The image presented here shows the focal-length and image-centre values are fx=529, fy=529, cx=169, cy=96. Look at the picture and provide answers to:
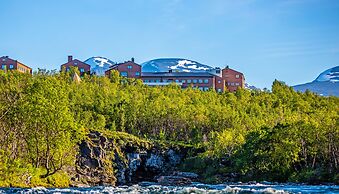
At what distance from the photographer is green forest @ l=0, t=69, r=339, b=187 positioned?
5809 centimetres

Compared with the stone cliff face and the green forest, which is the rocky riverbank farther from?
the green forest

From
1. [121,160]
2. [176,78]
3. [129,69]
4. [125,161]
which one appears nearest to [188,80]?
[176,78]

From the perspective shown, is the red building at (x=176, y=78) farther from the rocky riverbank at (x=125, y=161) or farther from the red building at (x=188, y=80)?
Result: the rocky riverbank at (x=125, y=161)

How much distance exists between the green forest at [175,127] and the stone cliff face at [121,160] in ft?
11.7

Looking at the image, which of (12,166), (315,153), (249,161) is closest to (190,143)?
(249,161)

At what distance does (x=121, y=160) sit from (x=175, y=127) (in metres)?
23.2

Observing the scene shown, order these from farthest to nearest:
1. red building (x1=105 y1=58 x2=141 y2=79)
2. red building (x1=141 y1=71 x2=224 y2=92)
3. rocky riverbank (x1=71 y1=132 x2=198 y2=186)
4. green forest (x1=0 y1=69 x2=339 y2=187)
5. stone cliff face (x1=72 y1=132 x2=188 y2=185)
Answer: red building (x1=141 y1=71 x2=224 y2=92) < red building (x1=105 y1=58 x2=141 y2=79) < stone cliff face (x1=72 y1=132 x2=188 y2=185) < rocky riverbank (x1=71 y1=132 x2=198 y2=186) < green forest (x1=0 y1=69 x2=339 y2=187)

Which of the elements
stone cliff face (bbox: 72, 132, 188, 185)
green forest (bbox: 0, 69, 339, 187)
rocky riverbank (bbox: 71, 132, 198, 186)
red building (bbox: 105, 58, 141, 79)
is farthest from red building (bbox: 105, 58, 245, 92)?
stone cliff face (bbox: 72, 132, 188, 185)

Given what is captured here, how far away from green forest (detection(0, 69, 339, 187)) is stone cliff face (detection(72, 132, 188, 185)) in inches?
141

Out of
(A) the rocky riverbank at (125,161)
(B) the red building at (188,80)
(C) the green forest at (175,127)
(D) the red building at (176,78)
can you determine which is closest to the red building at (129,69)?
(D) the red building at (176,78)

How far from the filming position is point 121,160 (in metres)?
92.6

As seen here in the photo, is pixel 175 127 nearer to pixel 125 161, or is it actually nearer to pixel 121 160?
pixel 125 161

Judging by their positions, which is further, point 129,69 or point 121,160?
point 129,69

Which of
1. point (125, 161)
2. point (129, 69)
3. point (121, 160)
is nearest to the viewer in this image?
point (121, 160)
